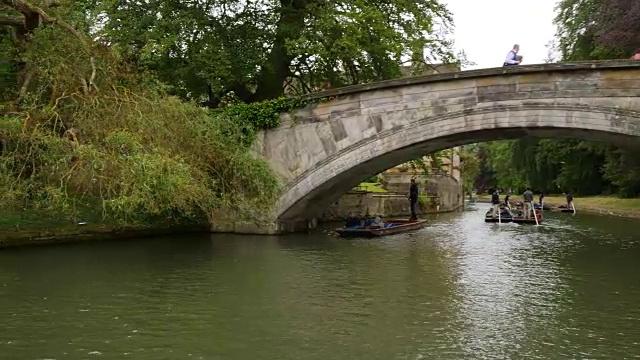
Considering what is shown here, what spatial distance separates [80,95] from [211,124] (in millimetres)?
2776

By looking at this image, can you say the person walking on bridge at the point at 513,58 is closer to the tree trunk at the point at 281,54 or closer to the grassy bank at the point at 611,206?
the tree trunk at the point at 281,54

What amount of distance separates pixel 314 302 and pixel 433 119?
657 cm

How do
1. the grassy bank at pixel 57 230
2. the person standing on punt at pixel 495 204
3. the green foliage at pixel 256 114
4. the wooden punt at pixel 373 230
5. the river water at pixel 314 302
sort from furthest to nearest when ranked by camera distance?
the person standing on punt at pixel 495 204, the wooden punt at pixel 373 230, the green foliage at pixel 256 114, the grassy bank at pixel 57 230, the river water at pixel 314 302

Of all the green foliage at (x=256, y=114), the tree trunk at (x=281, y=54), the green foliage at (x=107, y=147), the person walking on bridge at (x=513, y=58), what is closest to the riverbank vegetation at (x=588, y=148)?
the person walking on bridge at (x=513, y=58)

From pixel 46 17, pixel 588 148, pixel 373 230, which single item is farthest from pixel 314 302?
pixel 588 148

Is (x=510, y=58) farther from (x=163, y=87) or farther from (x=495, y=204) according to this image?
(x=495, y=204)

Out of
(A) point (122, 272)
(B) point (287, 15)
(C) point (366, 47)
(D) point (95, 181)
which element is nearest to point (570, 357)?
(A) point (122, 272)

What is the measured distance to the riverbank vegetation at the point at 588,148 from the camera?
59.2 ft

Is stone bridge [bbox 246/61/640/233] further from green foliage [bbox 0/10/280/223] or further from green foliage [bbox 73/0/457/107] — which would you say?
green foliage [bbox 73/0/457/107]

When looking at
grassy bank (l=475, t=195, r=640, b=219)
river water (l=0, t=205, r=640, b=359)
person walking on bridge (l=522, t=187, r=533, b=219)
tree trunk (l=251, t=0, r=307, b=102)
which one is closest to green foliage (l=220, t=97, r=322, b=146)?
tree trunk (l=251, t=0, r=307, b=102)

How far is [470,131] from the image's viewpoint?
12.3 meters

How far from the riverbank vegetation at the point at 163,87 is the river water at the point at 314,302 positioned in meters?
1.21

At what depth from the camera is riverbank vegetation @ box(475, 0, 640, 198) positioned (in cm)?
1803

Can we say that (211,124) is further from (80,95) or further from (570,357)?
(570,357)
